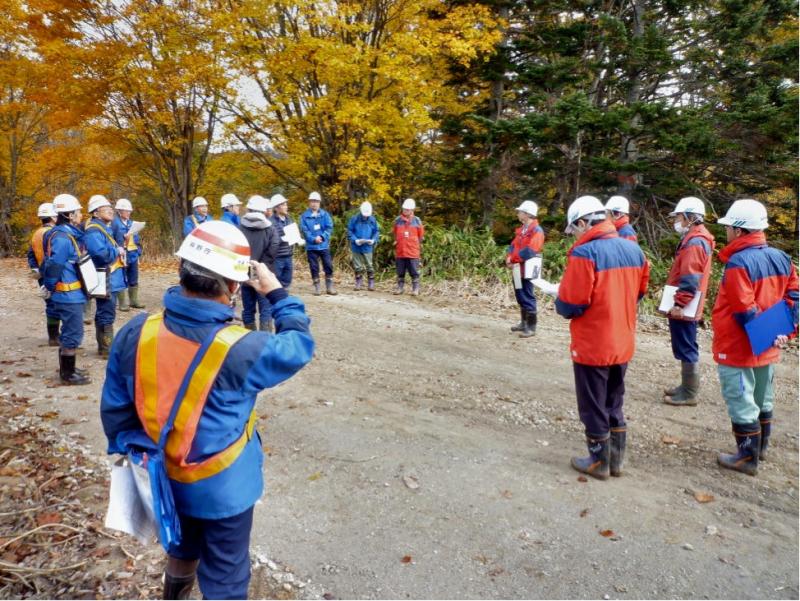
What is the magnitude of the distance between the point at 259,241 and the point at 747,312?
5501mm

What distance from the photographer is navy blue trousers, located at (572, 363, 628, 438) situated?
156 inches

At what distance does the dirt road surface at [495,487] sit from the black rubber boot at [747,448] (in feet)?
0.40

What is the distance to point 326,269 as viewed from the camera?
1097cm

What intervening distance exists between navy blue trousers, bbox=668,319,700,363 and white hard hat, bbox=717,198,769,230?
1.75m

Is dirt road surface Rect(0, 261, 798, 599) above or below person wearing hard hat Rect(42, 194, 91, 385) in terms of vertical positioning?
below

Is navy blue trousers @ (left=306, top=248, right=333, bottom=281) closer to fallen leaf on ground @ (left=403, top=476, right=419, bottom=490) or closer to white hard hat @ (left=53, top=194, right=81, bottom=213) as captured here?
white hard hat @ (left=53, top=194, right=81, bottom=213)

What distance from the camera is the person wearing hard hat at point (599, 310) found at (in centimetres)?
384

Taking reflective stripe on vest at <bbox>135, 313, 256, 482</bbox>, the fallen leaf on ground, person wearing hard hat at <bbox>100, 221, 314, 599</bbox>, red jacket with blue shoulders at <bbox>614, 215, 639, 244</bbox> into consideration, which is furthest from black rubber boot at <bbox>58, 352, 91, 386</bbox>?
red jacket with blue shoulders at <bbox>614, 215, 639, 244</bbox>

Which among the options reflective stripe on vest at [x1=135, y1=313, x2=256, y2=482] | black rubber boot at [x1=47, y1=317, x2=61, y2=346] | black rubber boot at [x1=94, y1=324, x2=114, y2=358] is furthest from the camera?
black rubber boot at [x1=47, y1=317, x2=61, y2=346]

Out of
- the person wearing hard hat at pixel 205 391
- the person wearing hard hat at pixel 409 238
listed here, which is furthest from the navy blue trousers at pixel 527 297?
the person wearing hard hat at pixel 205 391

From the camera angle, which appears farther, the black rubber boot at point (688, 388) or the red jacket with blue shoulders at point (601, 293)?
the black rubber boot at point (688, 388)

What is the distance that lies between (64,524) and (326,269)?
7.91m

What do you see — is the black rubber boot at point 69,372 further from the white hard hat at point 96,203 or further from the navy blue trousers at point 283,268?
the navy blue trousers at point 283,268

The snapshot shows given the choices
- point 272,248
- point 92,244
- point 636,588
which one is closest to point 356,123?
point 272,248
